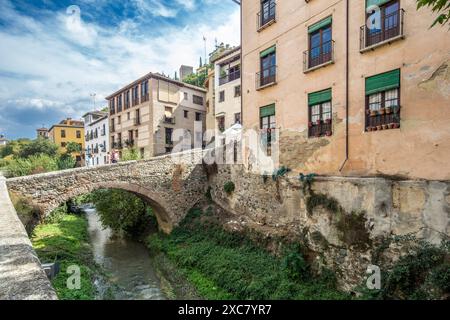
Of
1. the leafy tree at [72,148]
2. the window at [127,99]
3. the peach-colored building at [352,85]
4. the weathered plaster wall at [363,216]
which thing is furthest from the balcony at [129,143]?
the leafy tree at [72,148]

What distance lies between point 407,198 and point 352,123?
3.22 m

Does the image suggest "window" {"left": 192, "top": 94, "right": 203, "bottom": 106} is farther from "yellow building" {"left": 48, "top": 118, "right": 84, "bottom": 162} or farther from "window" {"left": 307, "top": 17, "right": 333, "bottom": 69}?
"yellow building" {"left": 48, "top": 118, "right": 84, "bottom": 162}

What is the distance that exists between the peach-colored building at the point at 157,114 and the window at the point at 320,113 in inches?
724

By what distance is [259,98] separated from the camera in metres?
13.1

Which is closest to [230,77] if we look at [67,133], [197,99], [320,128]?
[197,99]

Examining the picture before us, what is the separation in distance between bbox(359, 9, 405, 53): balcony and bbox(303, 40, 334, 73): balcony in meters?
1.16

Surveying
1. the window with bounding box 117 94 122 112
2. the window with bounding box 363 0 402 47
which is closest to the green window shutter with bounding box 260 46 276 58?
the window with bounding box 363 0 402 47

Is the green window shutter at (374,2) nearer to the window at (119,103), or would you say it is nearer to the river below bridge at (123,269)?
the river below bridge at (123,269)

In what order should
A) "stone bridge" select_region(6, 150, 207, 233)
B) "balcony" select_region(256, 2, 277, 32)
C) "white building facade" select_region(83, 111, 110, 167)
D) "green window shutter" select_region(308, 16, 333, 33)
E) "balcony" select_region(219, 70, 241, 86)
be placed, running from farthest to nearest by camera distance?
"white building facade" select_region(83, 111, 110, 167), "balcony" select_region(219, 70, 241, 86), "balcony" select_region(256, 2, 277, 32), "stone bridge" select_region(6, 150, 207, 233), "green window shutter" select_region(308, 16, 333, 33)

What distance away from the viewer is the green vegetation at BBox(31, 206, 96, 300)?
9419mm

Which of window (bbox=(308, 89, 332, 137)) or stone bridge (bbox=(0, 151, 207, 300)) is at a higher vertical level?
window (bbox=(308, 89, 332, 137))

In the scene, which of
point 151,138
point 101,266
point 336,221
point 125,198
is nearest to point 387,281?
point 336,221

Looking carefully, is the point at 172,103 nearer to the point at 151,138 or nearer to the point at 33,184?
the point at 151,138

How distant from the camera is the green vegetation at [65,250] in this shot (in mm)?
9419
